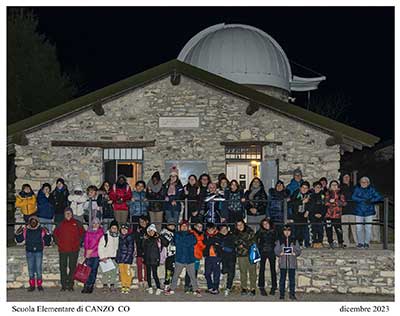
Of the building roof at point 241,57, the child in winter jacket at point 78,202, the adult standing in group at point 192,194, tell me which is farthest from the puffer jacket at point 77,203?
the building roof at point 241,57

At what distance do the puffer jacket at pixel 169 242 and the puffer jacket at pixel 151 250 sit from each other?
0.45 ft

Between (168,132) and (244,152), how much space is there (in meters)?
1.75

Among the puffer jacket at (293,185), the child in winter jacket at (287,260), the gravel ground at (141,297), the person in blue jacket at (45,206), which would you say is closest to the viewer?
the gravel ground at (141,297)

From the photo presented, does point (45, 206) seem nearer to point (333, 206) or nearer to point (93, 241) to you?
point (93, 241)

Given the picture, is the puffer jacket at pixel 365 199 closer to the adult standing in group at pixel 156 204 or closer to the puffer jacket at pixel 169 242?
the puffer jacket at pixel 169 242

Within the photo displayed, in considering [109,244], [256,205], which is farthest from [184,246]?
[256,205]

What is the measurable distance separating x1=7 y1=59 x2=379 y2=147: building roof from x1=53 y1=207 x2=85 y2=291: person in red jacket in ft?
11.0

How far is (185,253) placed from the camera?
1289 centimetres

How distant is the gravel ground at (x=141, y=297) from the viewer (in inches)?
497

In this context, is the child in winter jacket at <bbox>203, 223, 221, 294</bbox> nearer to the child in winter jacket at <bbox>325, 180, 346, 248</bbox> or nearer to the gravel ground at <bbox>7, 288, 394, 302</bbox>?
the gravel ground at <bbox>7, 288, 394, 302</bbox>

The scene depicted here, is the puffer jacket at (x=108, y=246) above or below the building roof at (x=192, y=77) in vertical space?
below

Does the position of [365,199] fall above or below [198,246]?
above

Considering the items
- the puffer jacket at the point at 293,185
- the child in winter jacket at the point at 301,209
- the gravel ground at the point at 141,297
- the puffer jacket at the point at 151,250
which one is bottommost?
the gravel ground at the point at 141,297

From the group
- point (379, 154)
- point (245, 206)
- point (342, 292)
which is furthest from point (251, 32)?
point (379, 154)
